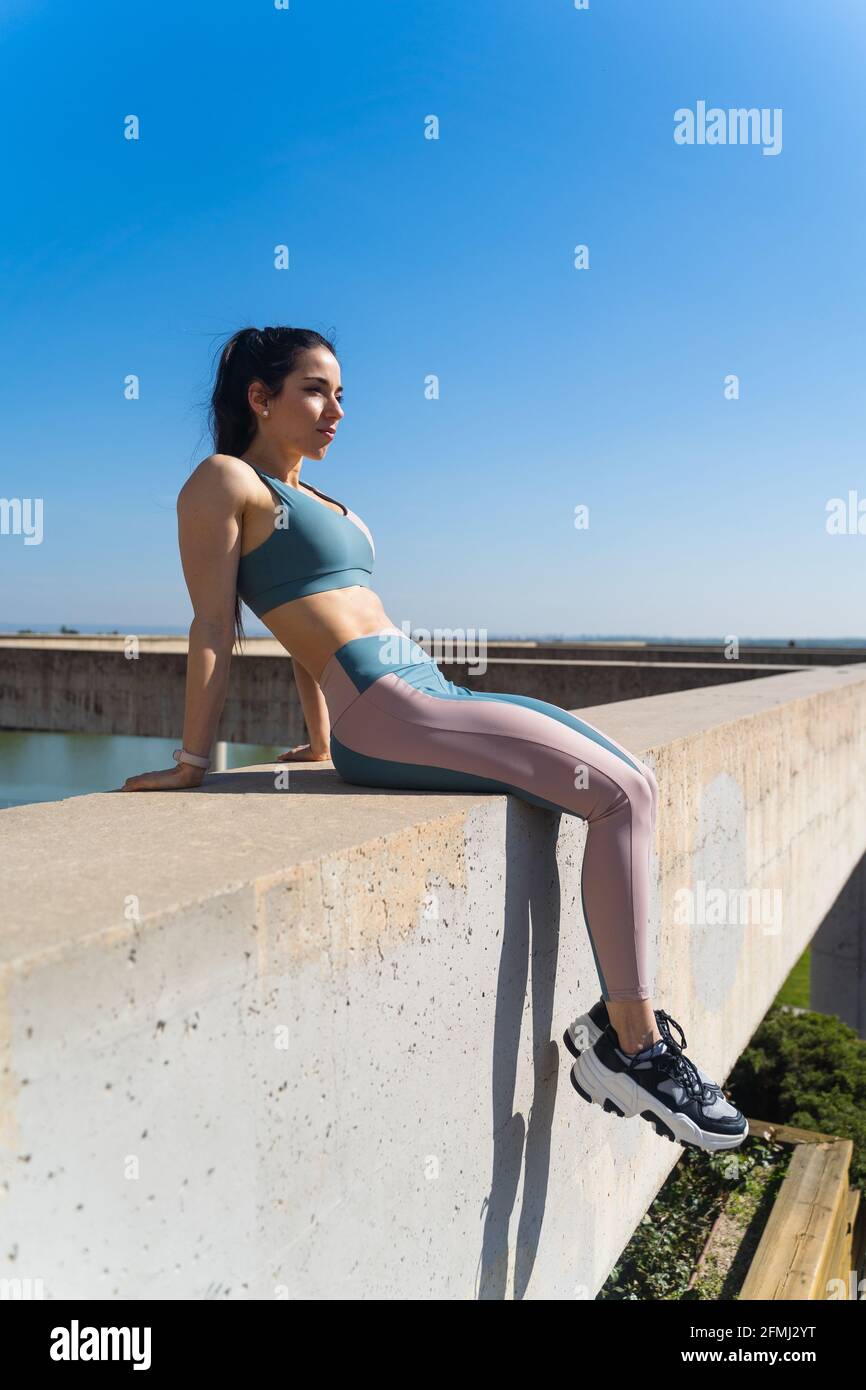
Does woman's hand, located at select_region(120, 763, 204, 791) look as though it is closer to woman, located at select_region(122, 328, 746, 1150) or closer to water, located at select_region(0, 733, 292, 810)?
woman, located at select_region(122, 328, 746, 1150)

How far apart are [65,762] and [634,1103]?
16.9 meters

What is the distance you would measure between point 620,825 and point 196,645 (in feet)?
4.30

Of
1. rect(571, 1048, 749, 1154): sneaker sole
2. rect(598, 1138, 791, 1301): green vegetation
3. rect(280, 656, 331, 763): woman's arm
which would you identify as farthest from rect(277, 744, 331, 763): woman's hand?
rect(598, 1138, 791, 1301): green vegetation

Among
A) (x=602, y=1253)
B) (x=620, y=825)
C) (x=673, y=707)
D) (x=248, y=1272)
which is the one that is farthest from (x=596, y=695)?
(x=248, y=1272)

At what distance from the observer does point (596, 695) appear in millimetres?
12031

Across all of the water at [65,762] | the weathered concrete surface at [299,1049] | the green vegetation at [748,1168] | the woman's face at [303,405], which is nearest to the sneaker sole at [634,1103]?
the weathered concrete surface at [299,1049]

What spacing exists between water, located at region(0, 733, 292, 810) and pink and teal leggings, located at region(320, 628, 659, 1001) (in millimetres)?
13763

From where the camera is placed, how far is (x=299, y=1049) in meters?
1.88

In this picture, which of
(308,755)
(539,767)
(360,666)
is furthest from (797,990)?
Answer: (360,666)

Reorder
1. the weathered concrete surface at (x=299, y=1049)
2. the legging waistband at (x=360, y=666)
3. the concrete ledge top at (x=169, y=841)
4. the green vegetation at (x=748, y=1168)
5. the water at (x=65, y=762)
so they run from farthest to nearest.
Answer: the water at (x=65, y=762)
the green vegetation at (x=748, y=1168)
the legging waistband at (x=360, y=666)
the concrete ledge top at (x=169, y=841)
the weathered concrete surface at (x=299, y=1049)

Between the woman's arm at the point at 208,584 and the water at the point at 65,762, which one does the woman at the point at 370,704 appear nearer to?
the woman's arm at the point at 208,584

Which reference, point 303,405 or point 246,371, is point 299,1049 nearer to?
point 303,405

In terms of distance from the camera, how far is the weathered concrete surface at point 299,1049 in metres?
Result: 1.46

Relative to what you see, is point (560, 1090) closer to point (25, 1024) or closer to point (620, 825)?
point (620, 825)
